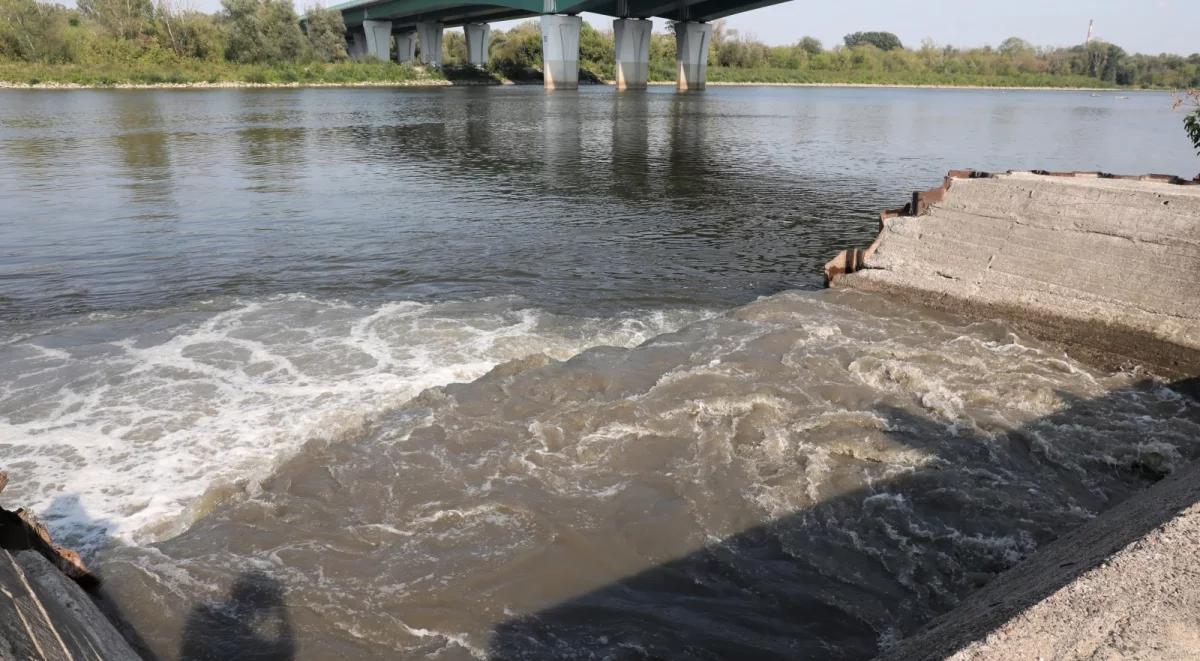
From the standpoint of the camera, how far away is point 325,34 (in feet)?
360

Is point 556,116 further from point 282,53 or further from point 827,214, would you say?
point 282,53

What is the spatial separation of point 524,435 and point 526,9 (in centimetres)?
9601

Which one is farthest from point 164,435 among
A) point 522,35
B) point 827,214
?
point 522,35

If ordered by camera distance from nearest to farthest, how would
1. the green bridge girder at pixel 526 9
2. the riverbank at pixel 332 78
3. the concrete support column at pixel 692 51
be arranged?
1. the riverbank at pixel 332 78
2. the green bridge girder at pixel 526 9
3. the concrete support column at pixel 692 51

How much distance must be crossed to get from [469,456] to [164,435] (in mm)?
3774

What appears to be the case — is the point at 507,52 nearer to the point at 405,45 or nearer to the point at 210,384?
the point at 405,45

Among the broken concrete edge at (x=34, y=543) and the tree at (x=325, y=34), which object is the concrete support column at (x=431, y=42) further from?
the broken concrete edge at (x=34, y=543)

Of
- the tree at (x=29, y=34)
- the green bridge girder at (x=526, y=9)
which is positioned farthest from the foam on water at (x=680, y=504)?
the tree at (x=29, y=34)

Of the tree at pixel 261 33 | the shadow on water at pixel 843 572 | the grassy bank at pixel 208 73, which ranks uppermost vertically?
the tree at pixel 261 33

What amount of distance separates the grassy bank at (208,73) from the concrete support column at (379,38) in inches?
243

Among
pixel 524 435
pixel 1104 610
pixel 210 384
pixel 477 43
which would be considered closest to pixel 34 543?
pixel 524 435

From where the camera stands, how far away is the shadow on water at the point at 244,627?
17.7 feet

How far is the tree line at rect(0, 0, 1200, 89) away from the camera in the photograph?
96438 millimetres

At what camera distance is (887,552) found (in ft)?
21.3
